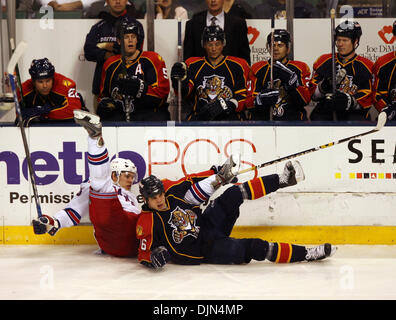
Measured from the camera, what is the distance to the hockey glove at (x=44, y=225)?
14.8 feet

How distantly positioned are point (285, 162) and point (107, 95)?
146 cm

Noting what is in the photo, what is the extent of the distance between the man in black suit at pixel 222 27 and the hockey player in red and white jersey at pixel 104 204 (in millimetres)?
1314

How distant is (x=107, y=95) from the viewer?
5531 mm

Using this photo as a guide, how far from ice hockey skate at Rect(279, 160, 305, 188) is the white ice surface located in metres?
0.51

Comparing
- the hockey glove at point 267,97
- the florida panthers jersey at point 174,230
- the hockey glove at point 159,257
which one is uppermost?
the hockey glove at point 267,97

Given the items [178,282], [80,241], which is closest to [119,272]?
[178,282]

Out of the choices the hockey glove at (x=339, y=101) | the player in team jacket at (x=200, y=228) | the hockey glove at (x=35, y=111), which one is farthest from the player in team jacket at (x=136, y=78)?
the hockey glove at (x=339, y=101)

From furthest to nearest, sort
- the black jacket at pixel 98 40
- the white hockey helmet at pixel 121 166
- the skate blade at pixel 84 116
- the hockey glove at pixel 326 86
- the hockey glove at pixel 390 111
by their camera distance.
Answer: the black jacket at pixel 98 40, the hockey glove at pixel 326 86, the hockey glove at pixel 390 111, the white hockey helmet at pixel 121 166, the skate blade at pixel 84 116

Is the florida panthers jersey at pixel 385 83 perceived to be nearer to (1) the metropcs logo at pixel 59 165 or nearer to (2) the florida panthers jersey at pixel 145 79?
(2) the florida panthers jersey at pixel 145 79

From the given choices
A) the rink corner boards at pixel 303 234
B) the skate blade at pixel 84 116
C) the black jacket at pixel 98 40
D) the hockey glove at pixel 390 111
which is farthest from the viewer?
the black jacket at pixel 98 40

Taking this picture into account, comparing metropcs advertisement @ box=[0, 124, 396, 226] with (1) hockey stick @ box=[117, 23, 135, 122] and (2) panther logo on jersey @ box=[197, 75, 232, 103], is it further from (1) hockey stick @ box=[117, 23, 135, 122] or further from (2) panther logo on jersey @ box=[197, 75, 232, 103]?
(2) panther logo on jersey @ box=[197, 75, 232, 103]

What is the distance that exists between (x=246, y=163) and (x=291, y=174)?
469 mm

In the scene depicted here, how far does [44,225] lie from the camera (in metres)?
4.52

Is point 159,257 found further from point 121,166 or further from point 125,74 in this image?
point 125,74
